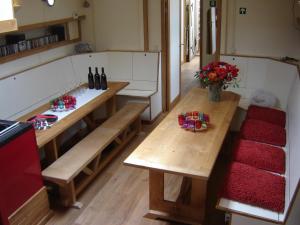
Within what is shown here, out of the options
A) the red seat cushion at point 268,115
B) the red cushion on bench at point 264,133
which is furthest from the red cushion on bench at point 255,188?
the red seat cushion at point 268,115

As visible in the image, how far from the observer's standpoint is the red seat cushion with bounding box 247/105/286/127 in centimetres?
349

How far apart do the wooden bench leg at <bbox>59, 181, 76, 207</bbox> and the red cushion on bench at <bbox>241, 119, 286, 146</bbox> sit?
1.69 metres

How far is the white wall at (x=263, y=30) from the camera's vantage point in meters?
3.89

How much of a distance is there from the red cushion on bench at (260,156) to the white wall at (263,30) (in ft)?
5.28

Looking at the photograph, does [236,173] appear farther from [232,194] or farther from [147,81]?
[147,81]

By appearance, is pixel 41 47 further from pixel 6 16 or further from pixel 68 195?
pixel 6 16

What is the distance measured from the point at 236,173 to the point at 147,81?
252cm

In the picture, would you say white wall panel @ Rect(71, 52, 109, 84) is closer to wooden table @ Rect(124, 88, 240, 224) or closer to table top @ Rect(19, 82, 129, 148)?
table top @ Rect(19, 82, 129, 148)

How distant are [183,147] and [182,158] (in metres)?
0.16

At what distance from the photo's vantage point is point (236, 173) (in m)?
2.47

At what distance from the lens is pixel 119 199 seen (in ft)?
9.93

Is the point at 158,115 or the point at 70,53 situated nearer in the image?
the point at 70,53

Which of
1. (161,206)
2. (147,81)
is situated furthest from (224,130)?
(147,81)

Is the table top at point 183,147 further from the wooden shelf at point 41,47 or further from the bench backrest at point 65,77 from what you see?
the wooden shelf at point 41,47
